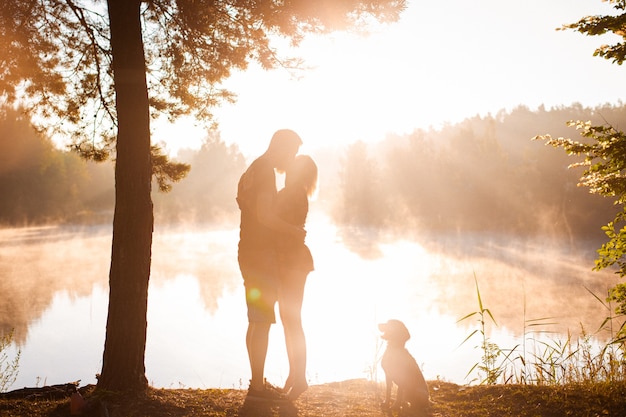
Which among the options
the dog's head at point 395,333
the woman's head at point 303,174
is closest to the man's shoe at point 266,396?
the dog's head at point 395,333

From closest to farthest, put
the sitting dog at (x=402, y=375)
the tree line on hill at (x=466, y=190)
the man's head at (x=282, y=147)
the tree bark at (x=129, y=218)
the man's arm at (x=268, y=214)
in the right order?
the man's arm at (x=268, y=214), the sitting dog at (x=402, y=375), the man's head at (x=282, y=147), the tree bark at (x=129, y=218), the tree line on hill at (x=466, y=190)

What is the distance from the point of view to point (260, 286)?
4.19 metres

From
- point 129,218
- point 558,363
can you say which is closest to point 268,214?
point 129,218

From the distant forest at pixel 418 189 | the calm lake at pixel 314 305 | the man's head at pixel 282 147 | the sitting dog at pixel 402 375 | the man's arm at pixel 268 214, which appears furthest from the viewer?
the distant forest at pixel 418 189

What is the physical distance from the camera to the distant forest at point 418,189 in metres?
45.1

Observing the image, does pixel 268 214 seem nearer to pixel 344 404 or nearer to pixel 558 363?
pixel 344 404

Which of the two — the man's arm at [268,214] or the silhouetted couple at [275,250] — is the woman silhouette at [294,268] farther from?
the man's arm at [268,214]

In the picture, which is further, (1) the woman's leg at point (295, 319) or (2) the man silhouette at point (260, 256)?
(1) the woman's leg at point (295, 319)

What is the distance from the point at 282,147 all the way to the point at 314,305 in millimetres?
17098

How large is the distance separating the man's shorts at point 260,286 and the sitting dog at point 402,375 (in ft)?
3.85

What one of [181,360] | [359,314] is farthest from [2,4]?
[359,314]

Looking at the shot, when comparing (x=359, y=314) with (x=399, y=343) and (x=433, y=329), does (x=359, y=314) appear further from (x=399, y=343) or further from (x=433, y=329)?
(x=399, y=343)

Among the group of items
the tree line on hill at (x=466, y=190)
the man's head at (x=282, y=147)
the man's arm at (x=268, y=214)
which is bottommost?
the man's arm at (x=268, y=214)

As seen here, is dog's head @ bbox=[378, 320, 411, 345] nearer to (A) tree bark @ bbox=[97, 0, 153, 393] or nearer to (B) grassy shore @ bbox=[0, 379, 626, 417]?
(B) grassy shore @ bbox=[0, 379, 626, 417]
